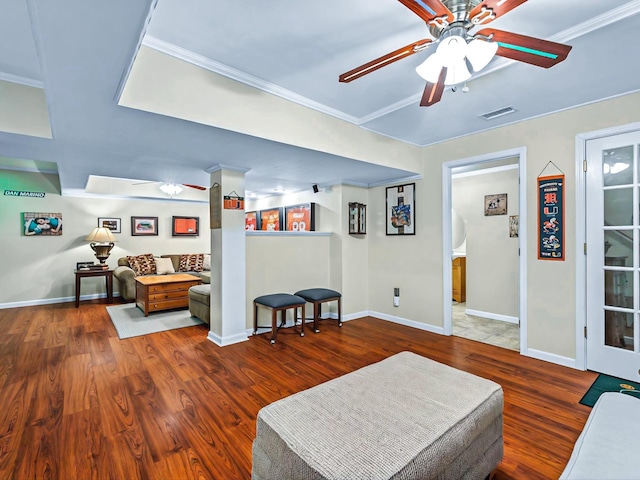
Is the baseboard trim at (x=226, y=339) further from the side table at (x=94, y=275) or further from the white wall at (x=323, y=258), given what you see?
the side table at (x=94, y=275)

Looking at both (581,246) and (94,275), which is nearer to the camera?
(581,246)

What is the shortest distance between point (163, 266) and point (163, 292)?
62.8 inches

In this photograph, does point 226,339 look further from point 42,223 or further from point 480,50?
point 42,223

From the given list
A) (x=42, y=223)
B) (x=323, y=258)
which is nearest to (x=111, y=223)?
(x=42, y=223)

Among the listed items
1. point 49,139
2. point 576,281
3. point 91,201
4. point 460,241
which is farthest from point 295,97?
point 91,201

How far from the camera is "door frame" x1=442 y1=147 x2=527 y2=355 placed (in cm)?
319

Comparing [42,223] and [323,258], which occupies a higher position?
[42,223]

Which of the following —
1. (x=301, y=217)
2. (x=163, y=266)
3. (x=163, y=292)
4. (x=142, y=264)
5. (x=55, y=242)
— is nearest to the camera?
(x=163, y=292)

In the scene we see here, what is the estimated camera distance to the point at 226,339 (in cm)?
358

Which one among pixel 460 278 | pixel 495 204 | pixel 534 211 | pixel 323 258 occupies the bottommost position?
pixel 460 278

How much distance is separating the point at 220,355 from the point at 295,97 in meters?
2.66

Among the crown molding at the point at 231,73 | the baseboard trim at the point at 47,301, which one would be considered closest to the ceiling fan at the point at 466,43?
the crown molding at the point at 231,73

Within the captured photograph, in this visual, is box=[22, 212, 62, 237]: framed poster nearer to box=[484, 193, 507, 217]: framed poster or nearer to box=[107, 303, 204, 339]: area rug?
box=[107, 303, 204, 339]: area rug

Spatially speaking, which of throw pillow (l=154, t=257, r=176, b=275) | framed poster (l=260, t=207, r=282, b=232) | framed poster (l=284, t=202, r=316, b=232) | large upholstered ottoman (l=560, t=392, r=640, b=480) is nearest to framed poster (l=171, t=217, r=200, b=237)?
A: throw pillow (l=154, t=257, r=176, b=275)
